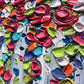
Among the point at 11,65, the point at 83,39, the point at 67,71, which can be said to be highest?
the point at 83,39

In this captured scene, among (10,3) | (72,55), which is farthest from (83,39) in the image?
(10,3)

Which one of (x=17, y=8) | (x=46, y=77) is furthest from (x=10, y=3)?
(x=46, y=77)

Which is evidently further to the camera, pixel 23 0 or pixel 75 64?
pixel 23 0

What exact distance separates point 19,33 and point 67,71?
0.39 m

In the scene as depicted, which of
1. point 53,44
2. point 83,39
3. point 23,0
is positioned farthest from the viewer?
point 23,0

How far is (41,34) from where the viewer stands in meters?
0.88

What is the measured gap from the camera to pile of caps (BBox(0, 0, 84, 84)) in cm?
77

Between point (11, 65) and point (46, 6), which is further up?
point (46, 6)

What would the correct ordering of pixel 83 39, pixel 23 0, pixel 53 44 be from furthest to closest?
pixel 23 0
pixel 53 44
pixel 83 39

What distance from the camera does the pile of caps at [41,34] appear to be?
30.2 inches

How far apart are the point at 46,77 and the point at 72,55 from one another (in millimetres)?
198

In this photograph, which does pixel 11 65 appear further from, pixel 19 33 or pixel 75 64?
pixel 75 64

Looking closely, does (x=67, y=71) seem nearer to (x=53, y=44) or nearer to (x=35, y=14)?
(x=53, y=44)

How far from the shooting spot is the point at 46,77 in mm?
864
